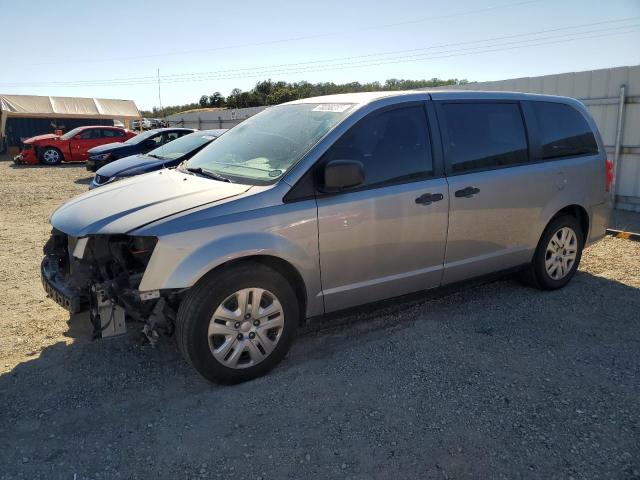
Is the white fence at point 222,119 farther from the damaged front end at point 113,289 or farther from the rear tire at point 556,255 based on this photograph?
the damaged front end at point 113,289

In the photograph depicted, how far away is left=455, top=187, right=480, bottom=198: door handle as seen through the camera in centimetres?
415

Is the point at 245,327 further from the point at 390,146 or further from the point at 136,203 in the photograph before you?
the point at 390,146

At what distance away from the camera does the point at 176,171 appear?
14.3 feet

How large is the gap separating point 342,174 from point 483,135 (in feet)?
5.39

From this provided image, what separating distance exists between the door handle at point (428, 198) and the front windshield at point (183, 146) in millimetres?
6481

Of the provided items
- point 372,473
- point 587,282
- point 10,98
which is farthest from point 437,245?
point 10,98

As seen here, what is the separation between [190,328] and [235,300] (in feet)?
1.07

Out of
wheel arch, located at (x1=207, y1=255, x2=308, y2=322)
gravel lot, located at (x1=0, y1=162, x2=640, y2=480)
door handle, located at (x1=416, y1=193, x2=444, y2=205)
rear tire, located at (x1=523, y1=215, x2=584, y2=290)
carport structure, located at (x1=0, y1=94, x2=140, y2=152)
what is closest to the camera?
gravel lot, located at (x1=0, y1=162, x2=640, y2=480)

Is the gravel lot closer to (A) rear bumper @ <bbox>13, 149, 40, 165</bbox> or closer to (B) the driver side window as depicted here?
(B) the driver side window

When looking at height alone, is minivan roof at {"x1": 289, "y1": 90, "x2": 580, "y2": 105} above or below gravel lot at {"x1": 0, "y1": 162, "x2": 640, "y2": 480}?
above

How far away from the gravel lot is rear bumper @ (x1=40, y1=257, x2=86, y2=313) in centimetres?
52

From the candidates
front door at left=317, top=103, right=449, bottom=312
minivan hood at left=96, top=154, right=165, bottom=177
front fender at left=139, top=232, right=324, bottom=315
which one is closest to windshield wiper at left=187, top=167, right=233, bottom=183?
front fender at left=139, top=232, right=324, bottom=315

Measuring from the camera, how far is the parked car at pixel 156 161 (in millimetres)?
9445

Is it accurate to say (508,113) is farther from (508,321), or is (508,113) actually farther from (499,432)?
(499,432)
